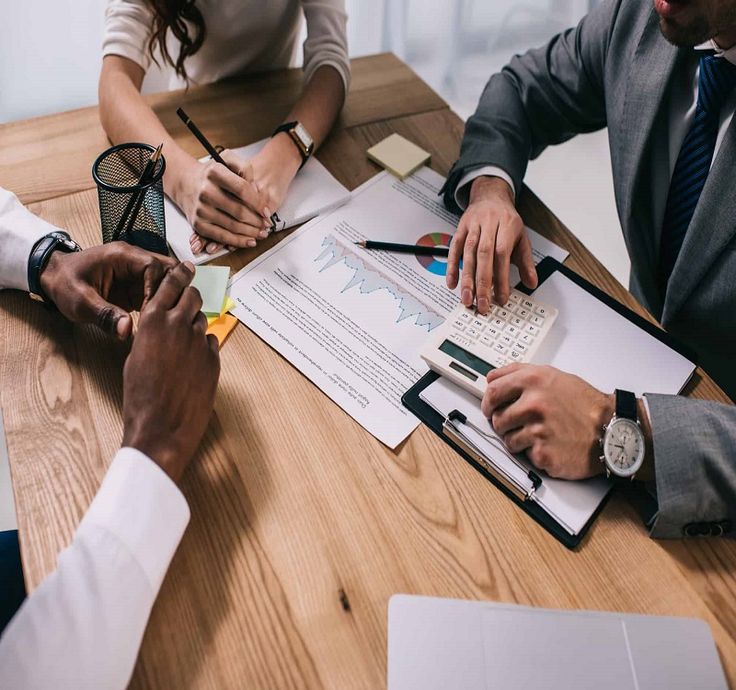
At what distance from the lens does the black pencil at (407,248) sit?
0.90 metres

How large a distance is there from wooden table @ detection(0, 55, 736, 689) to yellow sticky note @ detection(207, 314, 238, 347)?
13 millimetres

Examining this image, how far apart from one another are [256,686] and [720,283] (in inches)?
31.1

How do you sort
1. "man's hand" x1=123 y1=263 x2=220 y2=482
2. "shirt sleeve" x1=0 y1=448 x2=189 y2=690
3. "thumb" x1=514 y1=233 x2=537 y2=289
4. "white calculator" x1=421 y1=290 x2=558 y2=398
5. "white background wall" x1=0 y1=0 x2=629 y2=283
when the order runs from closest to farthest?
1. "shirt sleeve" x1=0 y1=448 x2=189 y2=690
2. "man's hand" x1=123 y1=263 x2=220 y2=482
3. "white calculator" x1=421 y1=290 x2=558 y2=398
4. "thumb" x1=514 y1=233 x2=537 y2=289
5. "white background wall" x1=0 y1=0 x2=629 y2=283

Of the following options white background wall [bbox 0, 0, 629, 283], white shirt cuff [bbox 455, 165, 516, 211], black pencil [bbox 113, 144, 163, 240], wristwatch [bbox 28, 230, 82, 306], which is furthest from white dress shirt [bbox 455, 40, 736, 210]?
white background wall [bbox 0, 0, 629, 283]

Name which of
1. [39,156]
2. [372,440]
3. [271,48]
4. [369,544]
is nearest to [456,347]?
[372,440]

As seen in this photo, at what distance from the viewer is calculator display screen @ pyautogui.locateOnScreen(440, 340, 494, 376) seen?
2.47 ft

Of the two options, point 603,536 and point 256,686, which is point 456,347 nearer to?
point 603,536

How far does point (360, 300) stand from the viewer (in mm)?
841

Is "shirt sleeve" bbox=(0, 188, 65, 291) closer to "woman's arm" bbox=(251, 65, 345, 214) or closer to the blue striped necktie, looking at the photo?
"woman's arm" bbox=(251, 65, 345, 214)

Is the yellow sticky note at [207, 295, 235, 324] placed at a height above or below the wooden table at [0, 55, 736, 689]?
above

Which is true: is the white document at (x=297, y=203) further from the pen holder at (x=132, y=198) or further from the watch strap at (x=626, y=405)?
the watch strap at (x=626, y=405)

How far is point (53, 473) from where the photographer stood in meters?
0.66

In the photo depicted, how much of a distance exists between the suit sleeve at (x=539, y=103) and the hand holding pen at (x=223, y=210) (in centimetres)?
30

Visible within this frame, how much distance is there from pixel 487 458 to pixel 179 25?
1.01m
